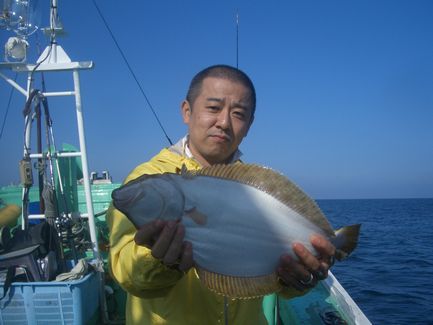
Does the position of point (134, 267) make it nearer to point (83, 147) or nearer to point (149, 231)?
point (149, 231)

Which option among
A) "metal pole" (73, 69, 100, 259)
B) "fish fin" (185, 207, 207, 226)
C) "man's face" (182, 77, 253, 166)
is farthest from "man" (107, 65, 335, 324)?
"metal pole" (73, 69, 100, 259)

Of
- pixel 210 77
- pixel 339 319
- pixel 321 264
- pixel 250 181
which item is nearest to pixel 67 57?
pixel 210 77

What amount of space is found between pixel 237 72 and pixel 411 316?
29.4 feet

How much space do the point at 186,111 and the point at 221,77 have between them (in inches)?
15.9

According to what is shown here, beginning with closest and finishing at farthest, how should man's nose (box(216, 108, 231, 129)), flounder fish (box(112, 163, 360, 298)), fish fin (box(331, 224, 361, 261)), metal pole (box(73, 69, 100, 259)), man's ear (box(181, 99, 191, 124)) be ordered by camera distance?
flounder fish (box(112, 163, 360, 298)) → fish fin (box(331, 224, 361, 261)) → man's nose (box(216, 108, 231, 129)) → man's ear (box(181, 99, 191, 124)) → metal pole (box(73, 69, 100, 259))

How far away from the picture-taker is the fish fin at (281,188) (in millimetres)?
1827

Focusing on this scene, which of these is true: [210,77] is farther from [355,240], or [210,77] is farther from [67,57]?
[67,57]

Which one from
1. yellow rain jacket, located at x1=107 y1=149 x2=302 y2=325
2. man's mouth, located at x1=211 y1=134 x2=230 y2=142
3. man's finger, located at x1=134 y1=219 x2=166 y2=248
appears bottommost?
yellow rain jacket, located at x1=107 y1=149 x2=302 y2=325

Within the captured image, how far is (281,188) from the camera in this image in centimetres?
184

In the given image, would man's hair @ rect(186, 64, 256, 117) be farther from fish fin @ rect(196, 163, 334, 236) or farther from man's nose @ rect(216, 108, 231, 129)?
fish fin @ rect(196, 163, 334, 236)

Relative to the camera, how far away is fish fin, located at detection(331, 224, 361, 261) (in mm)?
1806

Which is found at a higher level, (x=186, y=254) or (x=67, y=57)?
(x=67, y=57)

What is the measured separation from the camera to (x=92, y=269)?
14.7ft

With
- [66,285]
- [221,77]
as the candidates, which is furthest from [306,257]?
[66,285]
